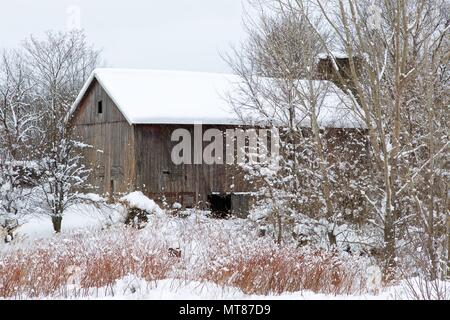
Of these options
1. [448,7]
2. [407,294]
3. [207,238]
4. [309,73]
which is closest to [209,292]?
[407,294]

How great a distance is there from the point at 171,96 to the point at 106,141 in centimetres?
315

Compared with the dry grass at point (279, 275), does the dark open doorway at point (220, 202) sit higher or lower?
higher

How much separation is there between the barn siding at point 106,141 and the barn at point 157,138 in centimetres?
3

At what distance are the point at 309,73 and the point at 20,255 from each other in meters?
7.21

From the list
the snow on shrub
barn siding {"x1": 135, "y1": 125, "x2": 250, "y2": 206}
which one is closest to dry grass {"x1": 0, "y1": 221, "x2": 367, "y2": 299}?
the snow on shrub

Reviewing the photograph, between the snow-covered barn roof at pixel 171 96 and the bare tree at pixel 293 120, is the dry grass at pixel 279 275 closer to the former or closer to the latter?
the bare tree at pixel 293 120

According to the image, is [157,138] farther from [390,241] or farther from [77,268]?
[77,268]

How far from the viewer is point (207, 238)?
10180 mm

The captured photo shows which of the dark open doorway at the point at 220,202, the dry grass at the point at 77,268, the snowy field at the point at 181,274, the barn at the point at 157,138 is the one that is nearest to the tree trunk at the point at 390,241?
the snowy field at the point at 181,274

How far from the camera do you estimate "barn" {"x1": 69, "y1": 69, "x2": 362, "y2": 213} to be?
20406 mm

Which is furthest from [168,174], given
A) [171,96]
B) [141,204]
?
[141,204]

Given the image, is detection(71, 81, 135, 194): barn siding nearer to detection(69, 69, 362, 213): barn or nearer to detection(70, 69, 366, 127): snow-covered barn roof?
detection(69, 69, 362, 213): barn

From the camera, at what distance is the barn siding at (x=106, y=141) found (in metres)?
21.0

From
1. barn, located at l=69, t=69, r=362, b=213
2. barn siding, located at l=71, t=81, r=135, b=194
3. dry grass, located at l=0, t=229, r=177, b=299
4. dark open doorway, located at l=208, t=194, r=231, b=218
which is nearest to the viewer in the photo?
dry grass, located at l=0, t=229, r=177, b=299
